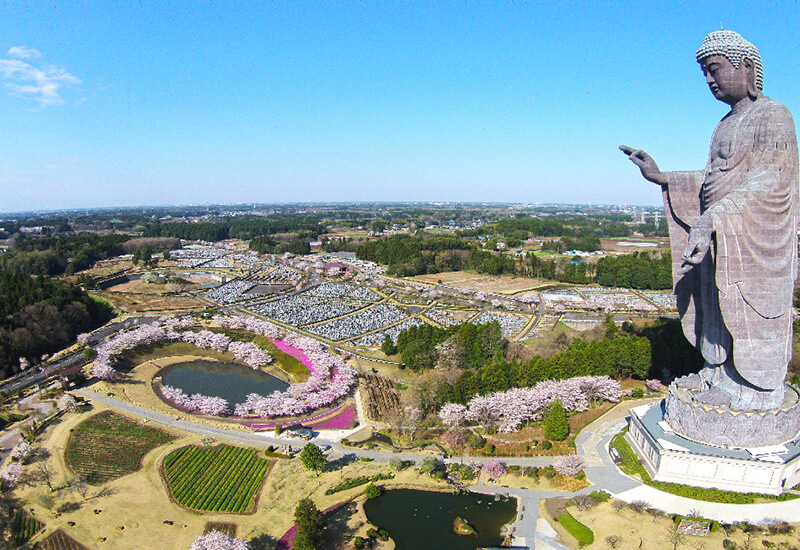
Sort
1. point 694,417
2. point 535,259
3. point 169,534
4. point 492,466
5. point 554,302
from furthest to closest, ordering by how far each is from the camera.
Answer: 1. point 535,259
2. point 554,302
3. point 492,466
4. point 694,417
5. point 169,534

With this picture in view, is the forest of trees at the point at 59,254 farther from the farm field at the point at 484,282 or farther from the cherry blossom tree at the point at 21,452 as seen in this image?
the cherry blossom tree at the point at 21,452

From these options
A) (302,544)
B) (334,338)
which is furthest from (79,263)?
(302,544)

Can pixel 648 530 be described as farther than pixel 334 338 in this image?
No

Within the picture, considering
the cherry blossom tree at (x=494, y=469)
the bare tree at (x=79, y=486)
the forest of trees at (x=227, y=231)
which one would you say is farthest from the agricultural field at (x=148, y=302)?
the forest of trees at (x=227, y=231)

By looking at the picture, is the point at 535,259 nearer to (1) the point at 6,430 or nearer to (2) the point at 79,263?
(1) the point at 6,430

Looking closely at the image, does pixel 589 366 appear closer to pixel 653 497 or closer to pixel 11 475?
pixel 653 497

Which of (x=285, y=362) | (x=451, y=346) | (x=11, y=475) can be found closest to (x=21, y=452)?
(x=11, y=475)
